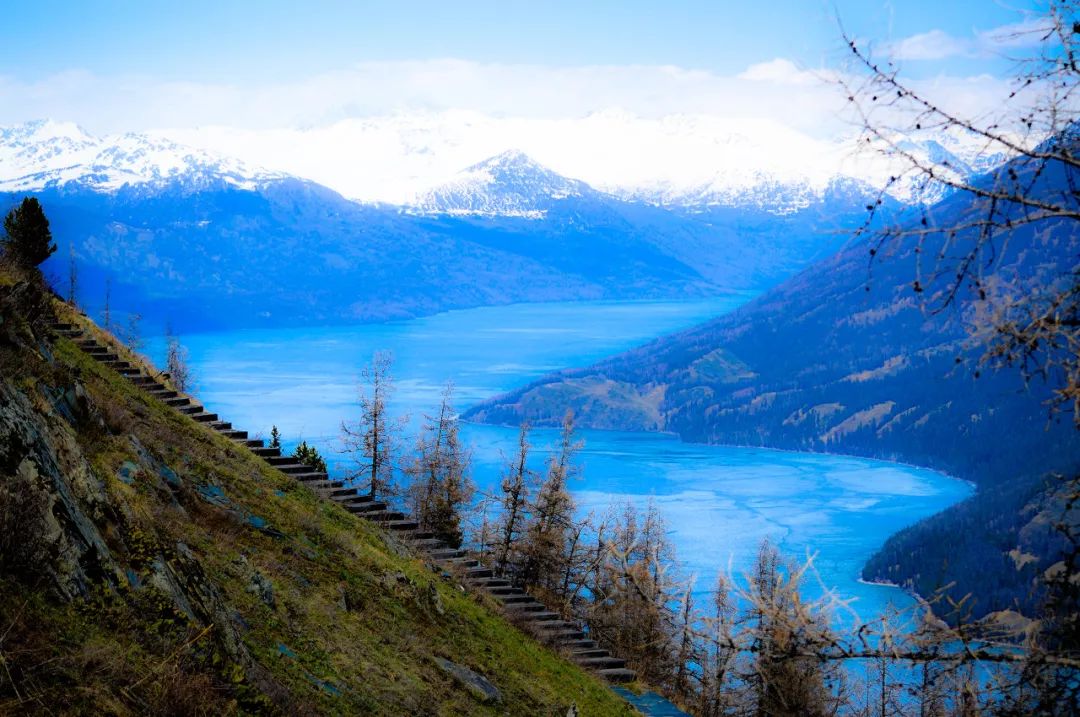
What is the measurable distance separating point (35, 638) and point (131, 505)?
5.12m

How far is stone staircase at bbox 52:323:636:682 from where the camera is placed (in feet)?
90.4

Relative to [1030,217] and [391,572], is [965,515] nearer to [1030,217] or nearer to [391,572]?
A: [391,572]

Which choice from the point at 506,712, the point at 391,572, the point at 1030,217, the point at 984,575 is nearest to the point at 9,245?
the point at 391,572

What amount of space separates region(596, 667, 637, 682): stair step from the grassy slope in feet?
10.9

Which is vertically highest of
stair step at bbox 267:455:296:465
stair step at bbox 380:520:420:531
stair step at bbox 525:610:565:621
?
stair step at bbox 267:455:296:465

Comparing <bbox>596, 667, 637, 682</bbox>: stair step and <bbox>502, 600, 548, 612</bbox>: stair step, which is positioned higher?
<bbox>502, 600, 548, 612</bbox>: stair step

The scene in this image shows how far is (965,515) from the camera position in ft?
563

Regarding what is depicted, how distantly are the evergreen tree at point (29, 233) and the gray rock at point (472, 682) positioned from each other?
17.8m

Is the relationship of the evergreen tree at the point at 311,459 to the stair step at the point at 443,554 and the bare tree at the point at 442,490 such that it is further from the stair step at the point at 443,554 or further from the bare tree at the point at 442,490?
the bare tree at the point at 442,490

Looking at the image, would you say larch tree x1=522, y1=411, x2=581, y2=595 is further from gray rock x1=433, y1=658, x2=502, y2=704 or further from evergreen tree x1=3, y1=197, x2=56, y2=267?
gray rock x1=433, y1=658, x2=502, y2=704

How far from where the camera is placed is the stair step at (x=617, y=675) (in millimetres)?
27188

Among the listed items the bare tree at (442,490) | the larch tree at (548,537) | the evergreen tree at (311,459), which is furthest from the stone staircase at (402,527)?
the larch tree at (548,537)

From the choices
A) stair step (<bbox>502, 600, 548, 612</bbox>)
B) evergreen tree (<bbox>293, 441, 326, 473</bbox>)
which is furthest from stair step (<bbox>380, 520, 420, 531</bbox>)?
stair step (<bbox>502, 600, 548, 612</bbox>)

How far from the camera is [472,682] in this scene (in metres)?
16.2
